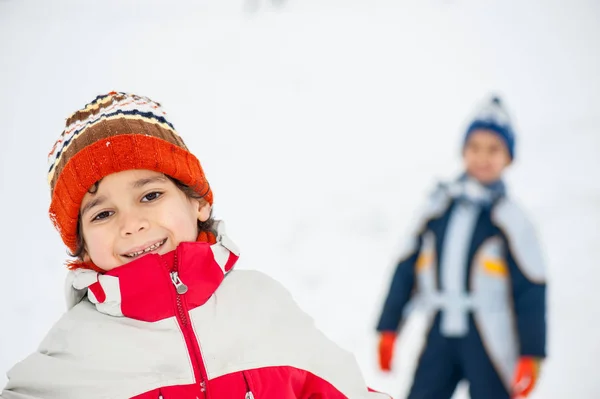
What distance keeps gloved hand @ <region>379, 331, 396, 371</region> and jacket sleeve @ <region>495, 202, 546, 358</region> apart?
321 millimetres

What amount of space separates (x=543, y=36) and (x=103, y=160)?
63.3 inches

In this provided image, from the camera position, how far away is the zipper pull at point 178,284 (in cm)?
88

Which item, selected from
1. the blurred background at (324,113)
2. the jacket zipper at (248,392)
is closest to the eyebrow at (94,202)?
the jacket zipper at (248,392)

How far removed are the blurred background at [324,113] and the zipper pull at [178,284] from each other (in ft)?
2.93

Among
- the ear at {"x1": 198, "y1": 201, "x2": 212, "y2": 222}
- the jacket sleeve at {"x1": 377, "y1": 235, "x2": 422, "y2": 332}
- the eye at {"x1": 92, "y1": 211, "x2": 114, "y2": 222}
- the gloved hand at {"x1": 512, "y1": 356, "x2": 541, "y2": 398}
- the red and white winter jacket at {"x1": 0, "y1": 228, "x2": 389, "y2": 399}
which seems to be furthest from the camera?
the jacket sleeve at {"x1": 377, "y1": 235, "x2": 422, "y2": 332}

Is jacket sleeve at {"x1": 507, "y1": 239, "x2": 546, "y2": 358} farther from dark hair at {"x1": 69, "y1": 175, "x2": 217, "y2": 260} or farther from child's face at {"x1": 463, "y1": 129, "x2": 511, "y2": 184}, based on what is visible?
dark hair at {"x1": 69, "y1": 175, "x2": 217, "y2": 260}

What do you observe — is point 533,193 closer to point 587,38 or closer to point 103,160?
point 587,38

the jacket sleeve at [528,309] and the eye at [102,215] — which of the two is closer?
the eye at [102,215]

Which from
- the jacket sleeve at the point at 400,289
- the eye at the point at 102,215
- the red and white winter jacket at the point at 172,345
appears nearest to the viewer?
the red and white winter jacket at the point at 172,345

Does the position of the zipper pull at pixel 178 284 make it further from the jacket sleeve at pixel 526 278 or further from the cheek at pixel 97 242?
the jacket sleeve at pixel 526 278

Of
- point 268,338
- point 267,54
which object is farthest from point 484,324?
point 267,54

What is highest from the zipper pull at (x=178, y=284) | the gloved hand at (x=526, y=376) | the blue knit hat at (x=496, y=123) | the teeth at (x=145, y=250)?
the blue knit hat at (x=496, y=123)

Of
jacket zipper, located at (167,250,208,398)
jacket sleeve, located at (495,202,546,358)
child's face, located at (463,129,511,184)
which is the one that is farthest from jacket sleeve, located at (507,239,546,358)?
jacket zipper, located at (167,250,208,398)

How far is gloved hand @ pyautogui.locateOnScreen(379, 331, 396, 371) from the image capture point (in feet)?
5.33
